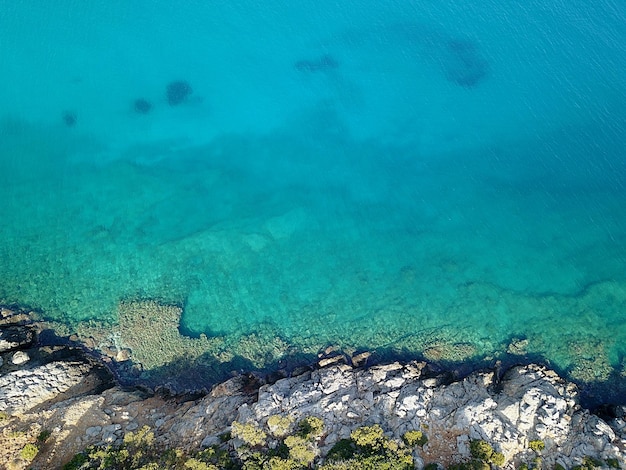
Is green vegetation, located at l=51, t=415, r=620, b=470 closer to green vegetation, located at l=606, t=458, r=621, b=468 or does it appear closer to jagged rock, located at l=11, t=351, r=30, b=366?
green vegetation, located at l=606, t=458, r=621, b=468

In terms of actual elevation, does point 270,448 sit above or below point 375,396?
below

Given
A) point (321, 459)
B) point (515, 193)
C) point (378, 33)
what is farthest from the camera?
point (378, 33)

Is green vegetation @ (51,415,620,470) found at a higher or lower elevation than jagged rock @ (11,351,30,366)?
higher

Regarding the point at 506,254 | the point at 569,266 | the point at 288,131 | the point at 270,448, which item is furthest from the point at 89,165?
the point at 569,266

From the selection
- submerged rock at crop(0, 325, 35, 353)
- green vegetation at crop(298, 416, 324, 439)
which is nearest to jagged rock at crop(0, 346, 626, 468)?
green vegetation at crop(298, 416, 324, 439)

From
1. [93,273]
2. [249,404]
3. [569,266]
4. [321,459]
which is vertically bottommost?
[93,273]

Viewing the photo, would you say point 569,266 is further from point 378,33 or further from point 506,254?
point 378,33

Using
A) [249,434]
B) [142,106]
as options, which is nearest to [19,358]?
[249,434]

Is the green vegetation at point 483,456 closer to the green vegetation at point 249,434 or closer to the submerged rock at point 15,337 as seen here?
the green vegetation at point 249,434

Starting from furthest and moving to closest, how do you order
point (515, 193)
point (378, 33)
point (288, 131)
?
point (378, 33) < point (288, 131) < point (515, 193)
